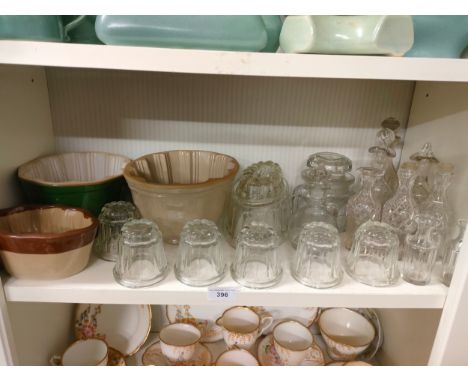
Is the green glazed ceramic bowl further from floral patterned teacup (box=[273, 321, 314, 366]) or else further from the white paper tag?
floral patterned teacup (box=[273, 321, 314, 366])

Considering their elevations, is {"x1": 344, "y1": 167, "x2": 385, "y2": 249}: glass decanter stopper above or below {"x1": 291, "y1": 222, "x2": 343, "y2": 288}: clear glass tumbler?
above

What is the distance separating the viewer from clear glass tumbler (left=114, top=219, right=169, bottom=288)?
2.09ft

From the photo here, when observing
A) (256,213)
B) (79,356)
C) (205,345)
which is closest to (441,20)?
(256,213)

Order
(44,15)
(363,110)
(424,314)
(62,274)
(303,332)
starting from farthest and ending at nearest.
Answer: (303,332), (363,110), (424,314), (62,274), (44,15)

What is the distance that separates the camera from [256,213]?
2.52 feet

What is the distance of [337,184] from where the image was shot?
31.7 inches

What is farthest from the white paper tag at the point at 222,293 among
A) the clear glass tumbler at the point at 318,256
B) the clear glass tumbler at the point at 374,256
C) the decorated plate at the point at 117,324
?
the decorated plate at the point at 117,324

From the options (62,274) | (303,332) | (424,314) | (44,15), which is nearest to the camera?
(44,15)

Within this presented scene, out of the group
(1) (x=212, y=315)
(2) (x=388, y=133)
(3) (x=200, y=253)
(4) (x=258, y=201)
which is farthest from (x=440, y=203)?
(1) (x=212, y=315)

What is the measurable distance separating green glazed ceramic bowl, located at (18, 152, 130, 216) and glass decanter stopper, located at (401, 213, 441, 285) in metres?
0.59

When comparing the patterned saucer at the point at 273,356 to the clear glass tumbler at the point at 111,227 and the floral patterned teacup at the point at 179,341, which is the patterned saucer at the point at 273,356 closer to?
the floral patterned teacup at the point at 179,341

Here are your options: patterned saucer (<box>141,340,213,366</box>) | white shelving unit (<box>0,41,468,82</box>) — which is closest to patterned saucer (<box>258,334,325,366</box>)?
patterned saucer (<box>141,340,213,366</box>)

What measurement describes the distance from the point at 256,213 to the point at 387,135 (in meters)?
0.33
